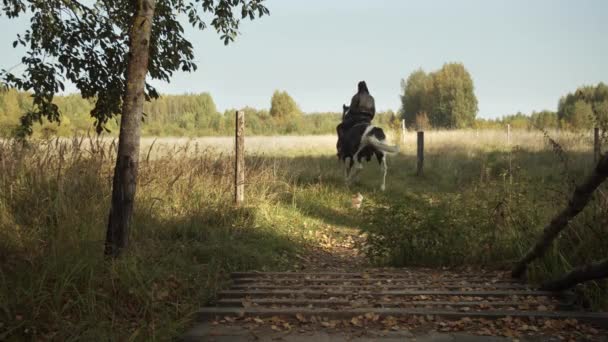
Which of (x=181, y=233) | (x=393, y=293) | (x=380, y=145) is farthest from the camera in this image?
(x=380, y=145)

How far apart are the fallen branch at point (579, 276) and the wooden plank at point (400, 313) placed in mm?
263

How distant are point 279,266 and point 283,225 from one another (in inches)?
71.2

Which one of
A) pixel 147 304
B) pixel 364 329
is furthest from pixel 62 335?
pixel 364 329

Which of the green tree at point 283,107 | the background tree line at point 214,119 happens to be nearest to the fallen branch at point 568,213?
the background tree line at point 214,119

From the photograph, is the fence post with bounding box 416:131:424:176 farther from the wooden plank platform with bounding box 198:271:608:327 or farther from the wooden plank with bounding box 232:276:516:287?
the wooden plank with bounding box 232:276:516:287

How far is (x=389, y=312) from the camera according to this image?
3590 millimetres

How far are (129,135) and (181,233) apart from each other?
2.37 m

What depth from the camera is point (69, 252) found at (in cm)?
386

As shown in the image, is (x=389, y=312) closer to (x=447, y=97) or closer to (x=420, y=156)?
(x=420, y=156)

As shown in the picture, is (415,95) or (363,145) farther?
(415,95)

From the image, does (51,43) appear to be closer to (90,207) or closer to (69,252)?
(90,207)

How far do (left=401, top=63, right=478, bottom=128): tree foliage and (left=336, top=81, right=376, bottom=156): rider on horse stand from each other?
139ft

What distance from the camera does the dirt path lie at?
329 cm

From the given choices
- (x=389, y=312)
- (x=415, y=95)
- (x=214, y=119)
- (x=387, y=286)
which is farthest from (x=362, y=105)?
(x=415, y=95)
